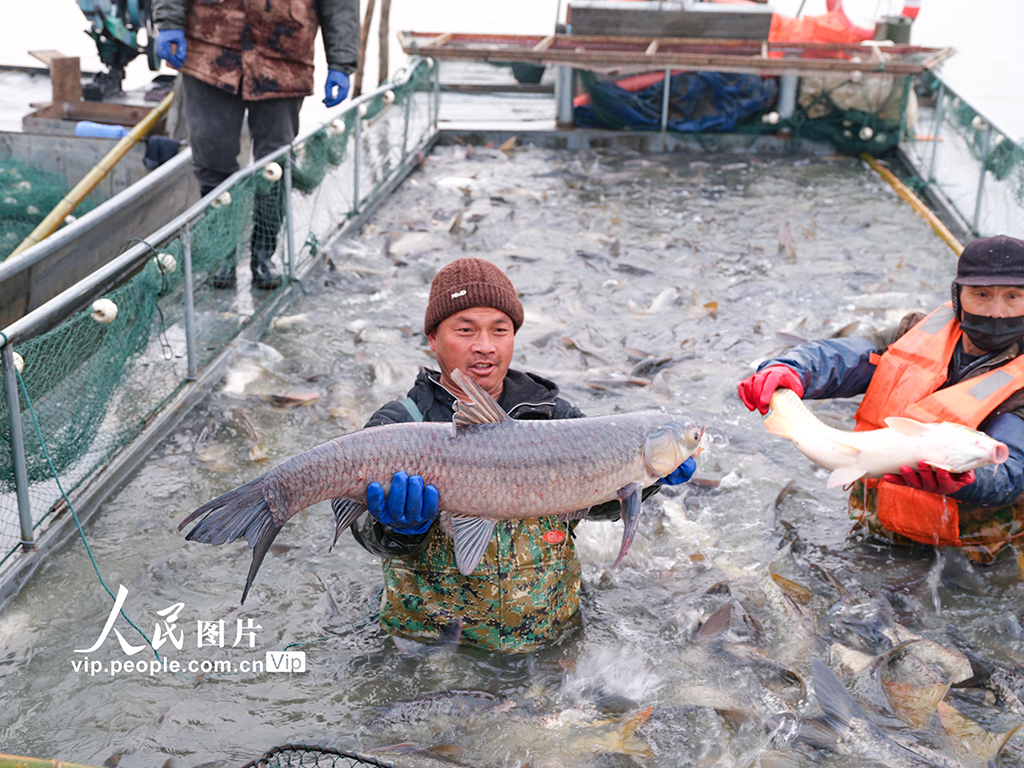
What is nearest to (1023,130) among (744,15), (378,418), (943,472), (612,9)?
(744,15)

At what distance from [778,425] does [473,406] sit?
1.58 m

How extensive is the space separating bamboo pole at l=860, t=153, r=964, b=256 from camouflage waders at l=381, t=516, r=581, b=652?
21.5ft

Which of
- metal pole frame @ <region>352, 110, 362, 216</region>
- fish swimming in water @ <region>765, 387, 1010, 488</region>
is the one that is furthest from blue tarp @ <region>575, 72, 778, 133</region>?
fish swimming in water @ <region>765, 387, 1010, 488</region>

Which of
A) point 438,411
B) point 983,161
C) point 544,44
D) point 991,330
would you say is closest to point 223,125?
point 438,411

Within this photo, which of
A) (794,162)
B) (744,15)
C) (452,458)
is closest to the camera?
(452,458)

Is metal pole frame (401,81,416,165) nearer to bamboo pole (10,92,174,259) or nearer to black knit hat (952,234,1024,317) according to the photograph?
bamboo pole (10,92,174,259)

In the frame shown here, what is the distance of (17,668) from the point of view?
3.57 metres

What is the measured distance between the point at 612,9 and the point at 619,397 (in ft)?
30.0

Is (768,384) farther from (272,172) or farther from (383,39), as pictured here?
(383,39)

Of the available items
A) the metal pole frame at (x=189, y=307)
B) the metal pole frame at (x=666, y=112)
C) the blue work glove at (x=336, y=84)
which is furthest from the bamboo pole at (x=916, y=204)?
the metal pole frame at (x=189, y=307)

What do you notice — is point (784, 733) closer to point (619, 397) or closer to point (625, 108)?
point (619, 397)

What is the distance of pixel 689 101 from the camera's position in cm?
1294

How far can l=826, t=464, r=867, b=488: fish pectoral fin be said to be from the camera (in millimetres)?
3676

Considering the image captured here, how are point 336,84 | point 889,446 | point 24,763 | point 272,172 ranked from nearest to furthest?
point 24,763 → point 889,446 → point 272,172 → point 336,84
